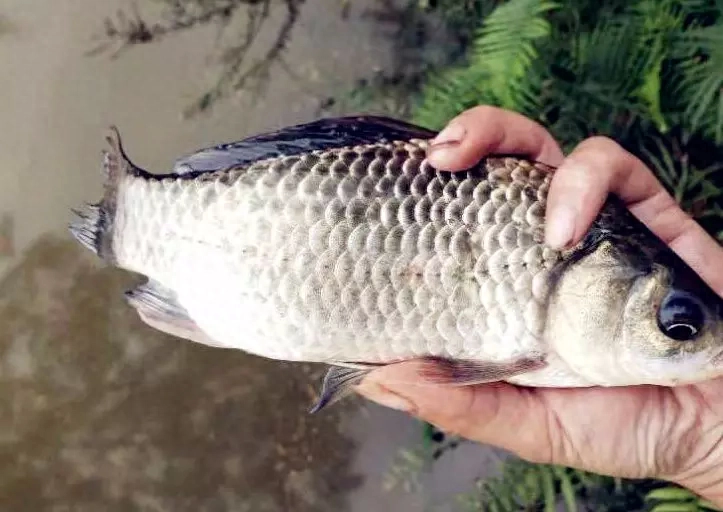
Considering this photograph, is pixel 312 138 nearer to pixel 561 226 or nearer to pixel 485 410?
pixel 561 226

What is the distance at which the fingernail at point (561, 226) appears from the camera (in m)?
1.08

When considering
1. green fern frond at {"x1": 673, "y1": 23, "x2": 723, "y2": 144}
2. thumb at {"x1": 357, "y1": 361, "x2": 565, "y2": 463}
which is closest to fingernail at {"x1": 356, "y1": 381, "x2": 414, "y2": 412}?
thumb at {"x1": 357, "y1": 361, "x2": 565, "y2": 463}

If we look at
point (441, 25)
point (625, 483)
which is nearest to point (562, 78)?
point (441, 25)

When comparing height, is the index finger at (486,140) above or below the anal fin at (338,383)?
above

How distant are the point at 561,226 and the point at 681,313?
0.60 feet

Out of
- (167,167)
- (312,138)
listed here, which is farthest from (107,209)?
(167,167)

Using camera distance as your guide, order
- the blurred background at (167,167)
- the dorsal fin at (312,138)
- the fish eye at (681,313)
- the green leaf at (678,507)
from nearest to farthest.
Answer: the fish eye at (681,313) < the dorsal fin at (312,138) < the green leaf at (678,507) < the blurred background at (167,167)

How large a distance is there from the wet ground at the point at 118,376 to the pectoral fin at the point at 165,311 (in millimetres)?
1118

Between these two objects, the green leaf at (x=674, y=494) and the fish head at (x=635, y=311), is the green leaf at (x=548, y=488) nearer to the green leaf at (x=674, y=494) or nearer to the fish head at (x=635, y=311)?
the green leaf at (x=674, y=494)

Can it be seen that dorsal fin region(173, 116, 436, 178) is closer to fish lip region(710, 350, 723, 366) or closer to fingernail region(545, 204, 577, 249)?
fingernail region(545, 204, 577, 249)

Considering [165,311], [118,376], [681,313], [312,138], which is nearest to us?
[681,313]

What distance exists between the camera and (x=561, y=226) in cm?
109

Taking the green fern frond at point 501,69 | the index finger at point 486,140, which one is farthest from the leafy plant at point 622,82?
the index finger at point 486,140

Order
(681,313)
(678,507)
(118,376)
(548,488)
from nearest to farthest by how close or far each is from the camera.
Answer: (681,313) < (678,507) < (548,488) < (118,376)
